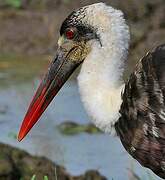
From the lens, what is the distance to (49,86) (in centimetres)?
769

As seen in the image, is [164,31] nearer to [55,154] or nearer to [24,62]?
[24,62]

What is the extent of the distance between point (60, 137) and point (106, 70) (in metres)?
4.44

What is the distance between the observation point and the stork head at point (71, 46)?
292 inches

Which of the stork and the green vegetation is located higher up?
the stork

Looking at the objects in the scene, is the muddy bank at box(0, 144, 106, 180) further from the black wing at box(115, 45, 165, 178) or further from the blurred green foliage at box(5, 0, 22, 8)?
the blurred green foliage at box(5, 0, 22, 8)

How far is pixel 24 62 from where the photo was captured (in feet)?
50.0

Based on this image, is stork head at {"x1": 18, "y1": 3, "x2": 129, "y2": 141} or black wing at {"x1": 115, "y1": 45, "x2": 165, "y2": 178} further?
stork head at {"x1": 18, "y1": 3, "x2": 129, "y2": 141}

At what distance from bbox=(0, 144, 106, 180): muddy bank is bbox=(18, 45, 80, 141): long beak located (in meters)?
1.03

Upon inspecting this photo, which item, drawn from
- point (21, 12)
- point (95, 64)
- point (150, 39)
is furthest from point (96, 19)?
point (21, 12)

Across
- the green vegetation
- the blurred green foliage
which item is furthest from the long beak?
the blurred green foliage

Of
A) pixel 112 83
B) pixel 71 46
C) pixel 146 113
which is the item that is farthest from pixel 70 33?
pixel 146 113

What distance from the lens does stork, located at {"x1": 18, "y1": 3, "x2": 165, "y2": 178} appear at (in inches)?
270

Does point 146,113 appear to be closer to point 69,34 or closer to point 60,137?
point 69,34

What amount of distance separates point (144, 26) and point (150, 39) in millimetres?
434
